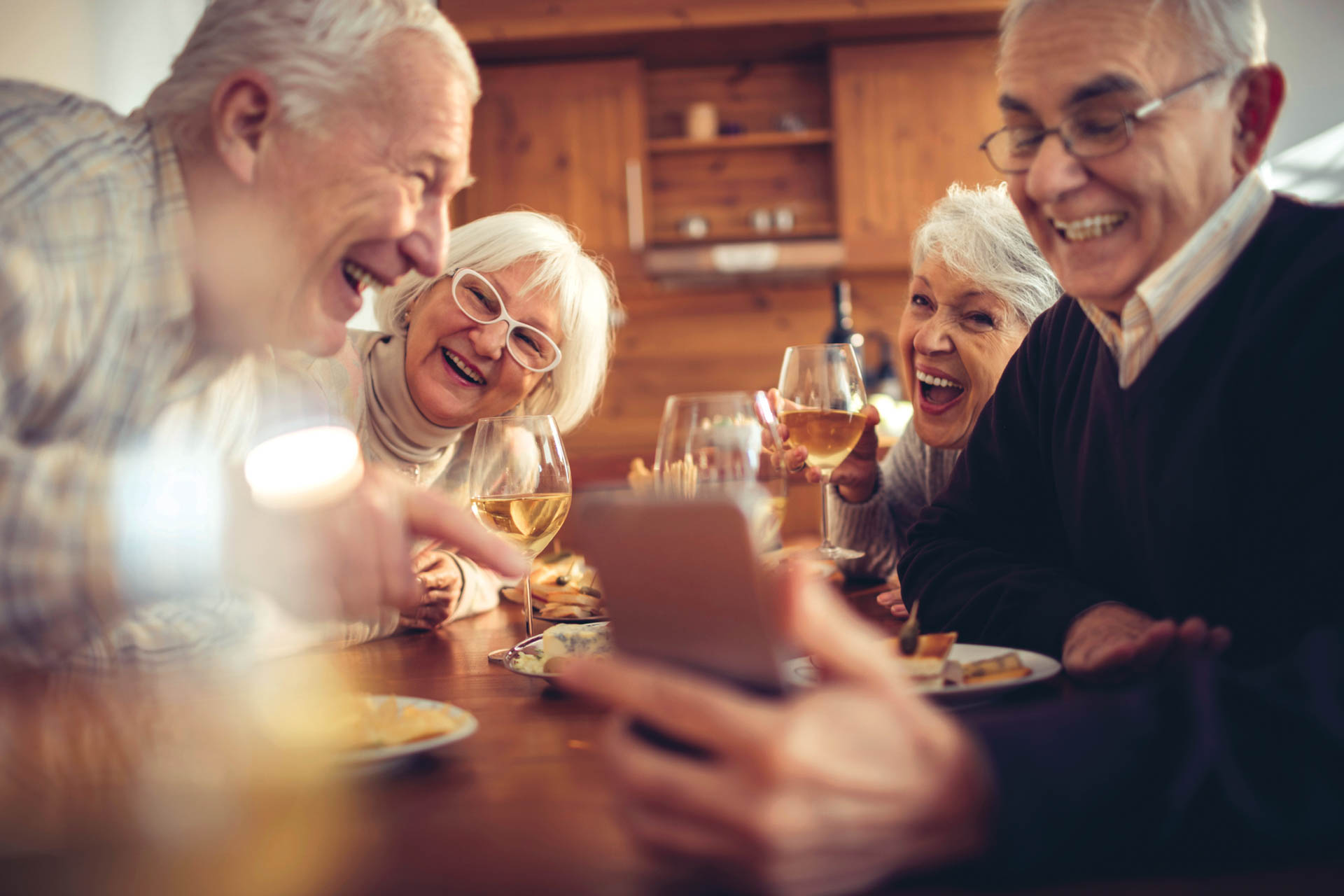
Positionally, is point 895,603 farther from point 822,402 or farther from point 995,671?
point 995,671

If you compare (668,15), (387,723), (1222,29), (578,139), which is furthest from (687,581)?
(578,139)

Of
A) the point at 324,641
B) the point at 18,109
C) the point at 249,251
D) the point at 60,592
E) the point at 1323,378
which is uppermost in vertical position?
the point at 18,109

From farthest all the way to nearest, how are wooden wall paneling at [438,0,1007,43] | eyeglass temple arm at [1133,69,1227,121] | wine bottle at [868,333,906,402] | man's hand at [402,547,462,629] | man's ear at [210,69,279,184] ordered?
1. wooden wall paneling at [438,0,1007,43]
2. wine bottle at [868,333,906,402]
3. man's hand at [402,547,462,629]
4. man's ear at [210,69,279,184]
5. eyeglass temple arm at [1133,69,1227,121]

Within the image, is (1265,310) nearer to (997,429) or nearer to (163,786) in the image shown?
(997,429)

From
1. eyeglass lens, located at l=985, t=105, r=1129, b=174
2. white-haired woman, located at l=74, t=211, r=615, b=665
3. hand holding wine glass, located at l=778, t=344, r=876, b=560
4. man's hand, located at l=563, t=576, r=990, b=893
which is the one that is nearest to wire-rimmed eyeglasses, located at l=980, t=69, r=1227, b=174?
eyeglass lens, located at l=985, t=105, r=1129, b=174

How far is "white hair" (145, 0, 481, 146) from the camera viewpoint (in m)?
0.98

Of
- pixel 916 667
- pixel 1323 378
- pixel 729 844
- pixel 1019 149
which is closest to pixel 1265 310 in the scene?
pixel 1323 378

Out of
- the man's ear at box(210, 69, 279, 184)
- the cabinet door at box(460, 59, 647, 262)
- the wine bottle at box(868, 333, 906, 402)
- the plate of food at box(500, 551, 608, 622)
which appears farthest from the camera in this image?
the cabinet door at box(460, 59, 647, 262)

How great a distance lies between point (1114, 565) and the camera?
99 cm

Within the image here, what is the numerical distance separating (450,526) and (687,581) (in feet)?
0.85

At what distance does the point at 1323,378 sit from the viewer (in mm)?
753

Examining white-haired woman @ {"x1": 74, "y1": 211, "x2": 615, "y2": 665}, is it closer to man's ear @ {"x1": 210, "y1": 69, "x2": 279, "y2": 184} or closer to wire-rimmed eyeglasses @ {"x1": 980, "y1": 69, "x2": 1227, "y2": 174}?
man's ear @ {"x1": 210, "y1": 69, "x2": 279, "y2": 184}

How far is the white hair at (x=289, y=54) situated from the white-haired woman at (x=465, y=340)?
82cm

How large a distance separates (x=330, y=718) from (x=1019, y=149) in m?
0.77
